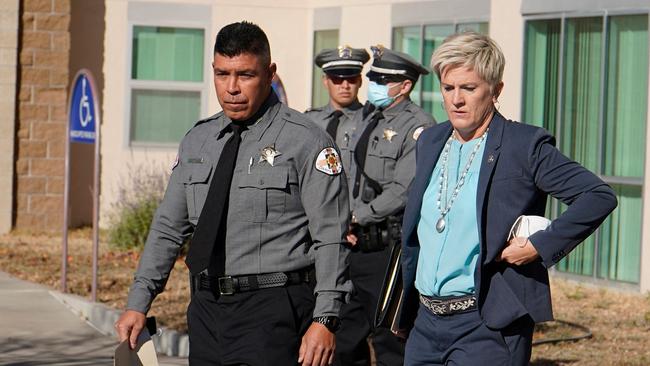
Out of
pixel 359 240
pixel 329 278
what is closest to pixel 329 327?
pixel 329 278

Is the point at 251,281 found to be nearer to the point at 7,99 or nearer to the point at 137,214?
the point at 137,214

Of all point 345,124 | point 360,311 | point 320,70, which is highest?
point 320,70

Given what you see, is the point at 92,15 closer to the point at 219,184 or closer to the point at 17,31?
the point at 17,31

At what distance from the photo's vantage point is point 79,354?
973 centimetres

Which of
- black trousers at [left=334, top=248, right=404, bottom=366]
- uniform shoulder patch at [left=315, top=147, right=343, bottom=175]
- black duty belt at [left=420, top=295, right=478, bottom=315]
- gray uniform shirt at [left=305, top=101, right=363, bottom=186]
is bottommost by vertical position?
black trousers at [left=334, top=248, right=404, bottom=366]

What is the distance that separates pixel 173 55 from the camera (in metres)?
18.1

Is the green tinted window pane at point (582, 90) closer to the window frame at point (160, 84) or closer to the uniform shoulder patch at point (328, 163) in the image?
the window frame at point (160, 84)

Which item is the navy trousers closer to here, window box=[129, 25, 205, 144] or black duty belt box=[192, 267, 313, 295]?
black duty belt box=[192, 267, 313, 295]

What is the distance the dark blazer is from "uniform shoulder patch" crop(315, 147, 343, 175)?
643 millimetres

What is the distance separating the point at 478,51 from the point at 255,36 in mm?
911

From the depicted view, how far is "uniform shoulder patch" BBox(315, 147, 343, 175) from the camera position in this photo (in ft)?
17.4

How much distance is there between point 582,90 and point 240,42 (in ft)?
29.0

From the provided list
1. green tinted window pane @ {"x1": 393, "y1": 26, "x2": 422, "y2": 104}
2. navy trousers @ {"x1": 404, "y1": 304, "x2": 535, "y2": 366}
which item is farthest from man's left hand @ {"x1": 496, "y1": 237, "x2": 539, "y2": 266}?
green tinted window pane @ {"x1": 393, "y1": 26, "x2": 422, "y2": 104}

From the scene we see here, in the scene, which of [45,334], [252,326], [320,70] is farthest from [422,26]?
[252,326]
